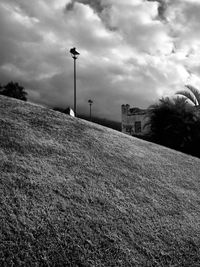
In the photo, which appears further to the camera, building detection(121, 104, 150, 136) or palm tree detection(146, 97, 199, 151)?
building detection(121, 104, 150, 136)

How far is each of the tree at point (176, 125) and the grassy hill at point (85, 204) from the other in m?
9.69

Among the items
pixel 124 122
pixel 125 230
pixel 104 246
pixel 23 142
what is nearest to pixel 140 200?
pixel 125 230

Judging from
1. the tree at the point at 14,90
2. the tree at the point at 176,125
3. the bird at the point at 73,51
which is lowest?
the tree at the point at 176,125

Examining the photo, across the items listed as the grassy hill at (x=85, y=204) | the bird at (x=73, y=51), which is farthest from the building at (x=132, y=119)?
the grassy hill at (x=85, y=204)

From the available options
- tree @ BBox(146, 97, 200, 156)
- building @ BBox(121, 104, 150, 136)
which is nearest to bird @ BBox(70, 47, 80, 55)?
tree @ BBox(146, 97, 200, 156)

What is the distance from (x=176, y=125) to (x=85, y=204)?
1445cm

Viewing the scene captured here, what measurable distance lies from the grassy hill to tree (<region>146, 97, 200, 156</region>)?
382 inches

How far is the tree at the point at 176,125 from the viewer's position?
17312 mm

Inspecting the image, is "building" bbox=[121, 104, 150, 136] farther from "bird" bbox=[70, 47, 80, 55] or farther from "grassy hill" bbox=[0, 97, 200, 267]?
"grassy hill" bbox=[0, 97, 200, 267]

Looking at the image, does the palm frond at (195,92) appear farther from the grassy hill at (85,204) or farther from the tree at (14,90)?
the tree at (14,90)

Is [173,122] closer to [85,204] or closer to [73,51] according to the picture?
[73,51]

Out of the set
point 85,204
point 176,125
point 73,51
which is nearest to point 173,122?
point 176,125

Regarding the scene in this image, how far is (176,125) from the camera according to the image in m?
17.8

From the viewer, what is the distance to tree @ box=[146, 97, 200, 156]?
17.3 m
